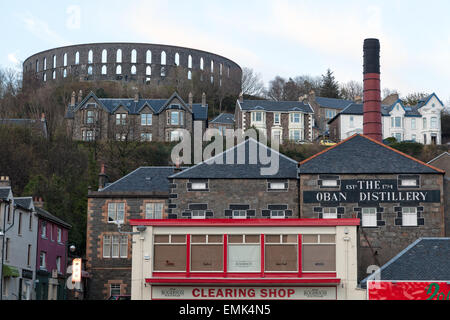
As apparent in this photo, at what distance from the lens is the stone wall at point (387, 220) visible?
3912cm

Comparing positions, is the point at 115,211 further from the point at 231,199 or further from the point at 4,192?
the point at 231,199

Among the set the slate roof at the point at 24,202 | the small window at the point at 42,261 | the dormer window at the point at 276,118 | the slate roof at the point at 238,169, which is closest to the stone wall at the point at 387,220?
the slate roof at the point at 238,169

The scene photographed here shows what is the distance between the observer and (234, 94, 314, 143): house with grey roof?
83.3 meters

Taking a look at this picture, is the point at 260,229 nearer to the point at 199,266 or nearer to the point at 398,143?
the point at 199,266

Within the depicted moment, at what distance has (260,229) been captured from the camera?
1287 inches

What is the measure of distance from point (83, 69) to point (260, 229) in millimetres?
91021

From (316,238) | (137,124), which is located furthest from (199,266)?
(137,124)

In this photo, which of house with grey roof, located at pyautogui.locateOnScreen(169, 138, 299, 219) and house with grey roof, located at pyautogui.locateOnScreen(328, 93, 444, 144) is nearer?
house with grey roof, located at pyautogui.locateOnScreen(169, 138, 299, 219)

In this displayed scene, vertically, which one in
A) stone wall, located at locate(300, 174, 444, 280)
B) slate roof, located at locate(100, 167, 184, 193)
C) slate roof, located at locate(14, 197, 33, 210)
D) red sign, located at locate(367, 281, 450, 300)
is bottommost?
red sign, located at locate(367, 281, 450, 300)

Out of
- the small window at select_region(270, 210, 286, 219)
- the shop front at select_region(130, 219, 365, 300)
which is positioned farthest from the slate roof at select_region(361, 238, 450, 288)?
the small window at select_region(270, 210, 286, 219)

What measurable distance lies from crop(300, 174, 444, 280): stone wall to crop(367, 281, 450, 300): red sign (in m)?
8.80

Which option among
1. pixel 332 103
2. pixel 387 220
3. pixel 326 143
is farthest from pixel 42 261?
pixel 332 103

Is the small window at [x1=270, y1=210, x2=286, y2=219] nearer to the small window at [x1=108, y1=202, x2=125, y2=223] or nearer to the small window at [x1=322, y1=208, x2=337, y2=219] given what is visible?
the small window at [x1=322, y1=208, x2=337, y2=219]

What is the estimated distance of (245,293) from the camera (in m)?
32.2
